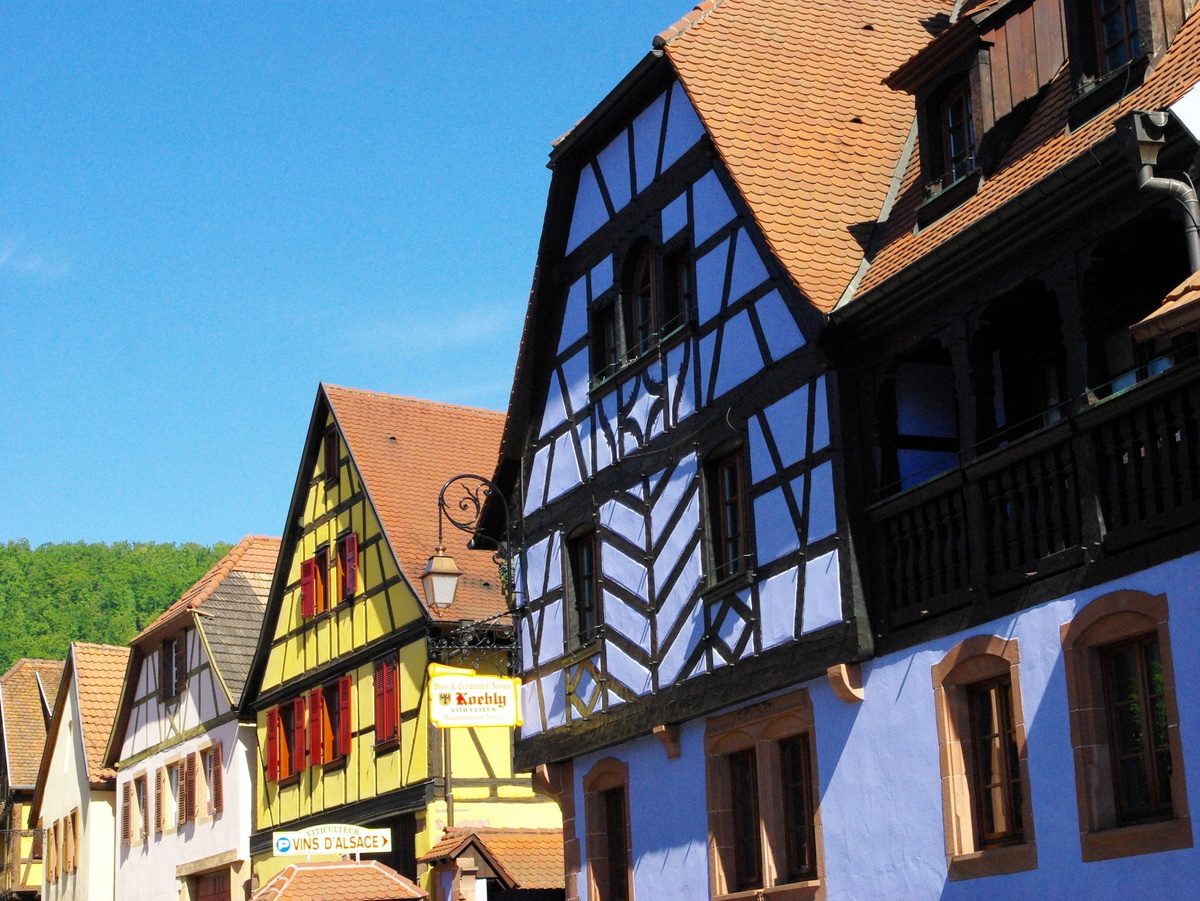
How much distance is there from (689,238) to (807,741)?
5180mm

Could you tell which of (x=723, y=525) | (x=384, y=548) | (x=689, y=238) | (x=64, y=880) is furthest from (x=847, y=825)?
(x=64, y=880)

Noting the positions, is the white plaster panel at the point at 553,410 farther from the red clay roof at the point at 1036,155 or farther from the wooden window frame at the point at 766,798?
the red clay roof at the point at 1036,155

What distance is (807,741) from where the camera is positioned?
16859 millimetres

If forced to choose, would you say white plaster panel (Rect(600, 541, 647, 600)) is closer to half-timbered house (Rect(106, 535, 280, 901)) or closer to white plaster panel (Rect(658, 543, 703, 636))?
white plaster panel (Rect(658, 543, 703, 636))

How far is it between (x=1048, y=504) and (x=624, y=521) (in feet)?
21.9

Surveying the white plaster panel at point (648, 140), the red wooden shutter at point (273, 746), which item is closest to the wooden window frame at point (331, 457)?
the red wooden shutter at point (273, 746)

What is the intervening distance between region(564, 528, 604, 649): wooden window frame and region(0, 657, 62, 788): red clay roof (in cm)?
3102

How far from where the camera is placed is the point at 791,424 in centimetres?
1697

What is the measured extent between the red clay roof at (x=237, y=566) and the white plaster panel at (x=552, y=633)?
16502 mm

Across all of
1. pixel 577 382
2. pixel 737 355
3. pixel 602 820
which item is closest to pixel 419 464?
pixel 577 382

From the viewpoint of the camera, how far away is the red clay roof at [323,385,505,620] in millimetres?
28562

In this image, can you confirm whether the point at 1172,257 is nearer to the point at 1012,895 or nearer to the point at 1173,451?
the point at 1173,451

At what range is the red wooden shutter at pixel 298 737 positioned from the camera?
31.0m

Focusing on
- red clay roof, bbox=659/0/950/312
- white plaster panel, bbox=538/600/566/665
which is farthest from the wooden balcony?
white plaster panel, bbox=538/600/566/665
